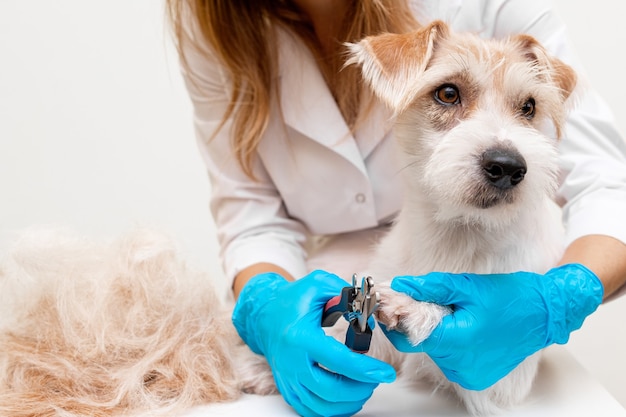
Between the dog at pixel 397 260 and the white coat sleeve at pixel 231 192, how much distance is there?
345 millimetres

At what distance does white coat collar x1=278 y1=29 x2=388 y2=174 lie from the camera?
1.62m

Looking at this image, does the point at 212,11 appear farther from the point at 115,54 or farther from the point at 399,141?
the point at 115,54

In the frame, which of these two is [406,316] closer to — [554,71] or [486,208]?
[486,208]

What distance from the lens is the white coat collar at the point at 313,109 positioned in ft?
5.30

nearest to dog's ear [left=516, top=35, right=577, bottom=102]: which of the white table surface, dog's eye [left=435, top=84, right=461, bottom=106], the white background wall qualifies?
dog's eye [left=435, top=84, right=461, bottom=106]

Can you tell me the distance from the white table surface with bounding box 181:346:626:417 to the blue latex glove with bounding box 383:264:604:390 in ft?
0.27

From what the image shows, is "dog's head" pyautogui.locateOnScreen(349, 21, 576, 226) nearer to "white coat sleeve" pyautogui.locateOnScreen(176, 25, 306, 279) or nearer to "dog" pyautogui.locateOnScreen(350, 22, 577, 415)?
"dog" pyautogui.locateOnScreen(350, 22, 577, 415)

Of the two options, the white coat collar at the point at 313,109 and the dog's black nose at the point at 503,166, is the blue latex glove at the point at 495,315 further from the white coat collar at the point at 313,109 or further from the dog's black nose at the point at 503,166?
the white coat collar at the point at 313,109

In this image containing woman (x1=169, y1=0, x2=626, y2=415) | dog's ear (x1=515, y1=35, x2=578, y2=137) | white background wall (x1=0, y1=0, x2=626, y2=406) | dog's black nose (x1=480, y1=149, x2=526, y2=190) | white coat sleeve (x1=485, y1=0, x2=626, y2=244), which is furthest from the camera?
white background wall (x1=0, y1=0, x2=626, y2=406)

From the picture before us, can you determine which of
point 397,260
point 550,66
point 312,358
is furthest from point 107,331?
point 550,66

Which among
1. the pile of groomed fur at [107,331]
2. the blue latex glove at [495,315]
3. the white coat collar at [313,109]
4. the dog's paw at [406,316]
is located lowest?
the pile of groomed fur at [107,331]

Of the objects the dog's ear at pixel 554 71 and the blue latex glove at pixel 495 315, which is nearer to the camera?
the blue latex glove at pixel 495 315

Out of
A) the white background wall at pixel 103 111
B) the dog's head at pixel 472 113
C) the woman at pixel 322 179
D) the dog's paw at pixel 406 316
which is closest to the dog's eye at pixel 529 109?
the dog's head at pixel 472 113

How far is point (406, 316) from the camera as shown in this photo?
3.41ft
